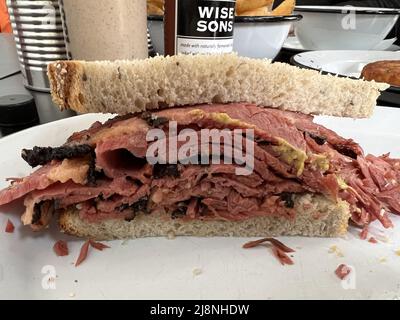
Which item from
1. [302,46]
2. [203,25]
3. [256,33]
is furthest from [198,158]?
[302,46]

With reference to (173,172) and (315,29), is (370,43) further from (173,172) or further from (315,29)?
(173,172)

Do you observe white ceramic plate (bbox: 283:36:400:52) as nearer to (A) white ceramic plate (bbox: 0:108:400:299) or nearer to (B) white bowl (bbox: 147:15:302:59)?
(B) white bowl (bbox: 147:15:302:59)

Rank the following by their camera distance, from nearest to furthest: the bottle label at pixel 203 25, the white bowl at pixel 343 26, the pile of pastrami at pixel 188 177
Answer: the pile of pastrami at pixel 188 177 < the bottle label at pixel 203 25 < the white bowl at pixel 343 26

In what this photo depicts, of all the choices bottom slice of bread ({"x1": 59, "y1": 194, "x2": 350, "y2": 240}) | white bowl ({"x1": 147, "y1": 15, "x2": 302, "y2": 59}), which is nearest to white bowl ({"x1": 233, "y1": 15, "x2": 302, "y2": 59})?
white bowl ({"x1": 147, "y1": 15, "x2": 302, "y2": 59})

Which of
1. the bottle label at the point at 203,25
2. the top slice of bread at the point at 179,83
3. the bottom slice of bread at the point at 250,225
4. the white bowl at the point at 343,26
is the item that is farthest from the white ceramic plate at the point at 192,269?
the white bowl at the point at 343,26

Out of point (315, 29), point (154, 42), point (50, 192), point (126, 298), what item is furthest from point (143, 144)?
point (315, 29)

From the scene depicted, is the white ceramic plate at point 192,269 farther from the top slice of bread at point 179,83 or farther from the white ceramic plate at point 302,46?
the white ceramic plate at point 302,46
